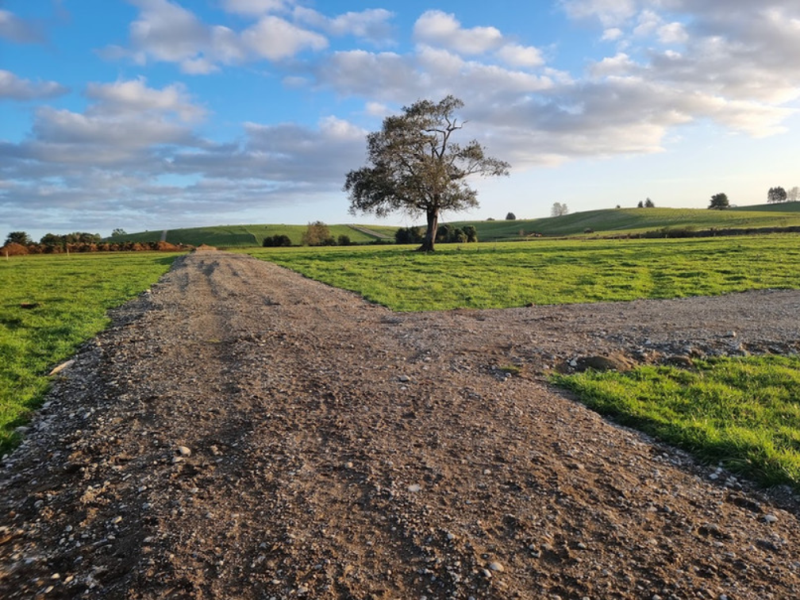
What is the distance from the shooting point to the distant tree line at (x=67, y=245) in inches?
2675

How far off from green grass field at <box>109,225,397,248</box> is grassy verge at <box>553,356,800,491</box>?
345 feet

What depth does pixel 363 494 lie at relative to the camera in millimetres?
4457

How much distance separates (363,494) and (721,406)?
5.24m

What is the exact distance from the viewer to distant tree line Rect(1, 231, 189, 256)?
67938 millimetres

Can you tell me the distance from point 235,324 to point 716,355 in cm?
1058

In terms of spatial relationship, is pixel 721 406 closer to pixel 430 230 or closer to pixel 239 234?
pixel 430 230

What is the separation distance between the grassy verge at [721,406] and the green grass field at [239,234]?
345 ft

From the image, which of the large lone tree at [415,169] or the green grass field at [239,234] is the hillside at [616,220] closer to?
the green grass field at [239,234]

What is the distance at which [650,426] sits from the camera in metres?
6.15

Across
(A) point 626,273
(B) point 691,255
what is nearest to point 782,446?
(A) point 626,273

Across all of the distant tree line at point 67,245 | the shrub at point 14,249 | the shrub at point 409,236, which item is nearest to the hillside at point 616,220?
the shrub at point 409,236

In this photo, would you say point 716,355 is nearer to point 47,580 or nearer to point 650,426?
point 650,426

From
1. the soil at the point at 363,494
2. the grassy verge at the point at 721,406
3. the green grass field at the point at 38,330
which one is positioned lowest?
the grassy verge at the point at 721,406

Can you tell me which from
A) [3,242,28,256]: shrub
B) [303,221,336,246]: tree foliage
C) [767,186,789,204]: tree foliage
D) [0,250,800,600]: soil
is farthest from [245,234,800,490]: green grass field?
[767,186,789,204]: tree foliage
